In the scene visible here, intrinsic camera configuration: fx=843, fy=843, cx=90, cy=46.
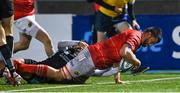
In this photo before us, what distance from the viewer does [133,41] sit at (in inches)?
432

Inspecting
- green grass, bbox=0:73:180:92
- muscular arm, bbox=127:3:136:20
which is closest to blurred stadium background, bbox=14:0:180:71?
muscular arm, bbox=127:3:136:20

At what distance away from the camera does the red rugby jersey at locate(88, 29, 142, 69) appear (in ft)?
36.3

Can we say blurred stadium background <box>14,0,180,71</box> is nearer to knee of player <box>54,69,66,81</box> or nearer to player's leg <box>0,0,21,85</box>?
knee of player <box>54,69,66,81</box>

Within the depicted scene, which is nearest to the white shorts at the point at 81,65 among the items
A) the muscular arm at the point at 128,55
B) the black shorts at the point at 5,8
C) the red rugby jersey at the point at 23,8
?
the muscular arm at the point at 128,55

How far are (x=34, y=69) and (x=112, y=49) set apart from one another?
3.80 ft

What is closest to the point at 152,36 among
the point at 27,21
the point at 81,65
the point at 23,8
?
the point at 81,65

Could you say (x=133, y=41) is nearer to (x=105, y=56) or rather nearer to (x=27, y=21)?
(x=105, y=56)

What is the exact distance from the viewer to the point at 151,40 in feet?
36.0

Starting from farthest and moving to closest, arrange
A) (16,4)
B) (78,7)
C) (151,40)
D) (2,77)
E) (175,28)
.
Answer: (78,7)
(175,28)
(16,4)
(2,77)
(151,40)

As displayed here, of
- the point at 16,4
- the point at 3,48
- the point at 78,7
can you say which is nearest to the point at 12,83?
the point at 3,48

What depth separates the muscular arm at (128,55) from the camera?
10891mm

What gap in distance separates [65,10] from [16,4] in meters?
18.5

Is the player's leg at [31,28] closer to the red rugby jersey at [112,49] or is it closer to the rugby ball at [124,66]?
the red rugby jersey at [112,49]

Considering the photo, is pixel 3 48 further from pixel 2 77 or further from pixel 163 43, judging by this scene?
pixel 163 43
